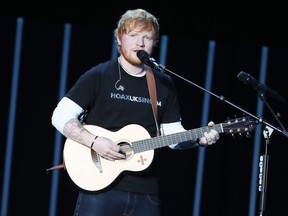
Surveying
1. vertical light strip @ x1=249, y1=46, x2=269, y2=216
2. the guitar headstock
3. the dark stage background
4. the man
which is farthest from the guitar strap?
vertical light strip @ x1=249, y1=46, x2=269, y2=216

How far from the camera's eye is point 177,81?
519 cm

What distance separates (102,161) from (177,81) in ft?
7.70

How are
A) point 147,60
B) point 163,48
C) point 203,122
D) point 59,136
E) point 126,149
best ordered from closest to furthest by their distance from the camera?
1. point 147,60
2. point 126,149
3. point 59,136
4. point 163,48
5. point 203,122

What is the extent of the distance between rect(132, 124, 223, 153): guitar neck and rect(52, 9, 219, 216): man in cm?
2

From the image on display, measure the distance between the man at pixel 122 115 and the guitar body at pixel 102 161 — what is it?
14 mm

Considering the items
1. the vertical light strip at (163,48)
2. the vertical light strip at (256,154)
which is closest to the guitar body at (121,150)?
the vertical light strip at (163,48)

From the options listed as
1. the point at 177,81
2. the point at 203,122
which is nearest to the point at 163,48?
the point at 177,81

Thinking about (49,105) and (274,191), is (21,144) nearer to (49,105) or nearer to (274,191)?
(49,105)

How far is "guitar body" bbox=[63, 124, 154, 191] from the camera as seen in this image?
2891mm

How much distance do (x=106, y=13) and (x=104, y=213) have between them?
7.89 feet

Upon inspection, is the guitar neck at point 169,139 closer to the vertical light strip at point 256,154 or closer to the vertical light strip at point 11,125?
the vertical light strip at point 11,125

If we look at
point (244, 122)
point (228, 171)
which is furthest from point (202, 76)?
point (244, 122)

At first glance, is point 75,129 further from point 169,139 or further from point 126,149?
point 169,139

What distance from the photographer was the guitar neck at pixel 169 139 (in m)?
2.97
